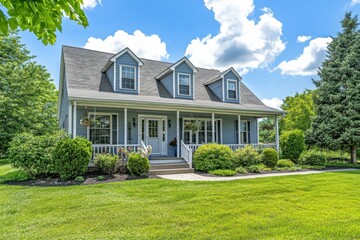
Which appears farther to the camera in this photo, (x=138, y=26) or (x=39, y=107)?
(x=39, y=107)

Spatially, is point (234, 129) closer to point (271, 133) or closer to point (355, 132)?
point (355, 132)

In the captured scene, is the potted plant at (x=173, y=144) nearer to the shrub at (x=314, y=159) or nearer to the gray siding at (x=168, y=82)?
the gray siding at (x=168, y=82)

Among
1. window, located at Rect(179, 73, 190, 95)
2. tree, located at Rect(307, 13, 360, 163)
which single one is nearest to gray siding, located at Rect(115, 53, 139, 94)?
window, located at Rect(179, 73, 190, 95)

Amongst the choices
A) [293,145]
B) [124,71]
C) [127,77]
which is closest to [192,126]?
[127,77]

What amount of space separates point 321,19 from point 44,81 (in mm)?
23626

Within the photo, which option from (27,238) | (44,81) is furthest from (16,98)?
(27,238)

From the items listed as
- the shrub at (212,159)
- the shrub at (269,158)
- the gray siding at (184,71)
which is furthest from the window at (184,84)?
the shrub at (269,158)

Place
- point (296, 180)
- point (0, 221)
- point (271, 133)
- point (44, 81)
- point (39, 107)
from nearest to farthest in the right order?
1. point (0, 221)
2. point (296, 180)
3. point (39, 107)
4. point (44, 81)
5. point (271, 133)

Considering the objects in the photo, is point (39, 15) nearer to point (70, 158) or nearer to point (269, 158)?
point (70, 158)

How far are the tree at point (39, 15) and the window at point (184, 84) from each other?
12089mm

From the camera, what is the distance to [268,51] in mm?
17312

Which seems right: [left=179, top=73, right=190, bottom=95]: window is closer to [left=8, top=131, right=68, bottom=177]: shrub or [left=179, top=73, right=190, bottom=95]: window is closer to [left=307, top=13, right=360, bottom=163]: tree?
[left=8, top=131, right=68, bottom=177]: shrub

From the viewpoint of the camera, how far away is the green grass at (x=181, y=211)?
→ 13.7 feet

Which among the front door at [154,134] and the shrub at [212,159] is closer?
the shrub at [212,159]
